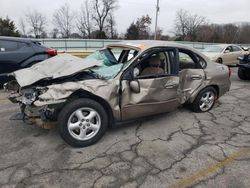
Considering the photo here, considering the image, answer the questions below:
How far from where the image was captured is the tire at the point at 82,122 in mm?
2980

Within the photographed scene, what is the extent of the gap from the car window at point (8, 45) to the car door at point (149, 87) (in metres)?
4.38

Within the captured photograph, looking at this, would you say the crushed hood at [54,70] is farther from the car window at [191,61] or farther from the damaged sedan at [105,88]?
the car window at [191,61]

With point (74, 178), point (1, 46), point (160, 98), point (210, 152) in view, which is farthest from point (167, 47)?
point (1, 46)

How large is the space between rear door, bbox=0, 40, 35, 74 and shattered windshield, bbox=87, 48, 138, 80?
9.62ft

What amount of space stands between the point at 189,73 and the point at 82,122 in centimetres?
231

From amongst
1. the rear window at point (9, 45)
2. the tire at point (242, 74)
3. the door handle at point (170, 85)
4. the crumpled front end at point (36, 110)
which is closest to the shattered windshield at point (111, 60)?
the door handle at point (170, 85)

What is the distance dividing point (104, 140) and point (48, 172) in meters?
1.01

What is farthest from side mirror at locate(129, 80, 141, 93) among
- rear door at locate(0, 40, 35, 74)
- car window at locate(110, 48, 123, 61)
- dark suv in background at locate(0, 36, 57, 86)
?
rear door at locate(0, 40, 35, 74)

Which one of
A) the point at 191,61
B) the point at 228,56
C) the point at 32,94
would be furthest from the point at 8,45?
the point at 228,56

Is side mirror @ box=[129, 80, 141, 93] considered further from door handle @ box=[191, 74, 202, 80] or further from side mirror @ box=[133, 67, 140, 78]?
door handle @ box=[191, 74, 202, 80]

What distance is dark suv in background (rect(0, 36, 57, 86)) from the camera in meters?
6.06

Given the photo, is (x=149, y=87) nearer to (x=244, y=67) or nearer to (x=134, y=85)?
(x=134, y=85)

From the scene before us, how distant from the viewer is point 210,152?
10.3 ft

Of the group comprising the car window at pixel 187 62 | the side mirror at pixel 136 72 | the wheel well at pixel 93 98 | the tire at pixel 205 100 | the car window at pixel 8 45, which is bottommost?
the tire at pixel 205 100
